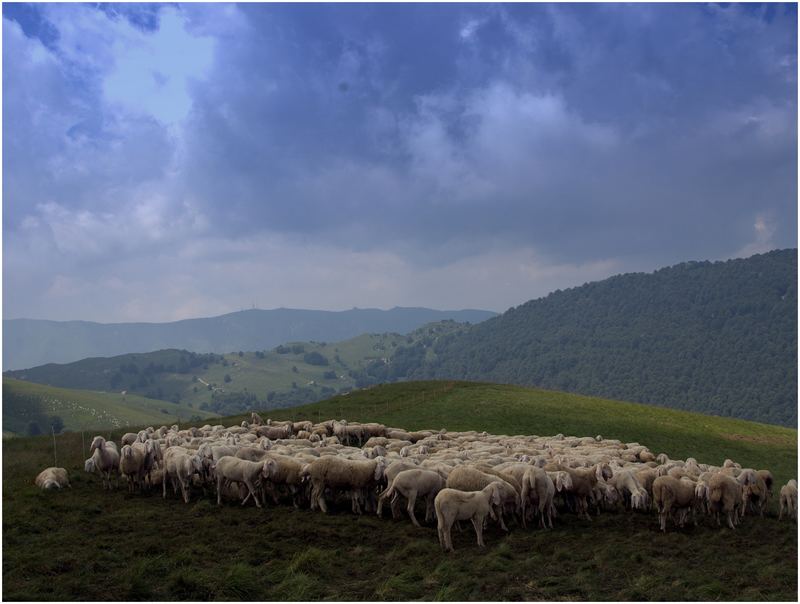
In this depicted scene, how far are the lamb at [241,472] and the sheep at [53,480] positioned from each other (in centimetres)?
547

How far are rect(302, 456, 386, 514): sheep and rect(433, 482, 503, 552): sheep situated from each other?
145 inches

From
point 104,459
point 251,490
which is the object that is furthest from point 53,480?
point 251,490

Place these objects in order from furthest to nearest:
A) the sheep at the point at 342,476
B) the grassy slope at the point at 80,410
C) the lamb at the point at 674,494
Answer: the grassy slope at the point at 80,410, the sheep at the point at 342,476, the lamb at the point at 674,494

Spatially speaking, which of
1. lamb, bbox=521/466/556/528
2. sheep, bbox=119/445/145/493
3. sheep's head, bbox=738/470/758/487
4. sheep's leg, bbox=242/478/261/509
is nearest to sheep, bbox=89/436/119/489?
sheep, bbox=119/445/145/493

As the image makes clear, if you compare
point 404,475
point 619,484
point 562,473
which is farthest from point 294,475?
point 619,484

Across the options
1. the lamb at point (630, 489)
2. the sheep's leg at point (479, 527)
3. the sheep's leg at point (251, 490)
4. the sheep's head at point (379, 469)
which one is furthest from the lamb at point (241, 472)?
the lamb at point (630, 489)

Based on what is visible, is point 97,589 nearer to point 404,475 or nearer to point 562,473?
point 404,475

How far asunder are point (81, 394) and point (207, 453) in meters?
181

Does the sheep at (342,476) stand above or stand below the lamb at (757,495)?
above

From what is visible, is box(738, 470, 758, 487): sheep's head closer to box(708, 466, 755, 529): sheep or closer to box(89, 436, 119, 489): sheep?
box(708, 466, 755, 529): sheep

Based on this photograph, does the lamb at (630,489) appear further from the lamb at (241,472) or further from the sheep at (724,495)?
the lamb at (241,472)

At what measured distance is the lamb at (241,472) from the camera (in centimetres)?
1833

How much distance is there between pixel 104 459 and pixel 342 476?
858cm

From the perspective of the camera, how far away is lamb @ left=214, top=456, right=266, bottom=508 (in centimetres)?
1833
